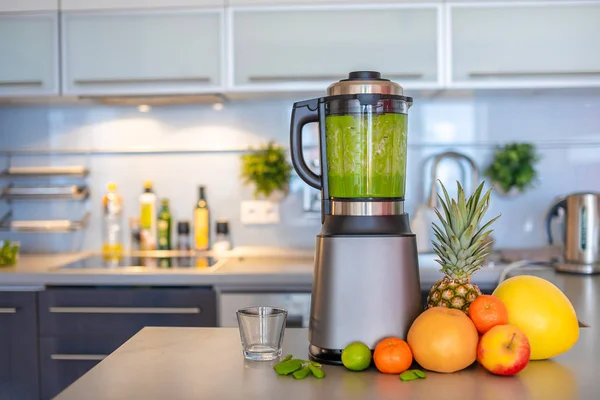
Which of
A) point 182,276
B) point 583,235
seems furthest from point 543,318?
point 182,276

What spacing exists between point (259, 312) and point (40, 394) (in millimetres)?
1671

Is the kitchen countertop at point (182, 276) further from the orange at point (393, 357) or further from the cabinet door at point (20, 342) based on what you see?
the orange at point (393, 357)

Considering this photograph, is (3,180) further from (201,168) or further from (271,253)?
(271,253)

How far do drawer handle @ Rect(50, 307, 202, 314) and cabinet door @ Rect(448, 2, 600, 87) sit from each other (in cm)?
132

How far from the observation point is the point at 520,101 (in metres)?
3.00

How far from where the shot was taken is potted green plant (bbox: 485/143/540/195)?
2.89 metres

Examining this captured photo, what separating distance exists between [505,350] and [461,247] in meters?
0.20

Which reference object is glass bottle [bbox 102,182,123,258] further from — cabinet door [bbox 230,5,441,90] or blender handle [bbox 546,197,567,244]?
blender handle [bbox 546,197,567,244]

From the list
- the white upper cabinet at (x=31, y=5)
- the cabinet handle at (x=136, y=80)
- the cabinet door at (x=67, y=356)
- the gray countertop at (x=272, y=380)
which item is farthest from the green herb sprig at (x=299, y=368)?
the white upper cabinet at (x=31, y=5)

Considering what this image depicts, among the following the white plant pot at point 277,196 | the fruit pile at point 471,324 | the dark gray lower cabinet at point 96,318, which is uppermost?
the white plant pot at point 277,196

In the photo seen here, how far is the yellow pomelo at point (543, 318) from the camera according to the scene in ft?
3.77

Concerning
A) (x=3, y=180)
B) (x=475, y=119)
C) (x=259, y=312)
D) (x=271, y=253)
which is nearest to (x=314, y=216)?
(x=271, y=253)

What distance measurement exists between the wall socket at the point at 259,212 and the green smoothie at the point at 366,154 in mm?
1839

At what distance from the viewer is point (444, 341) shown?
1.08 metres
